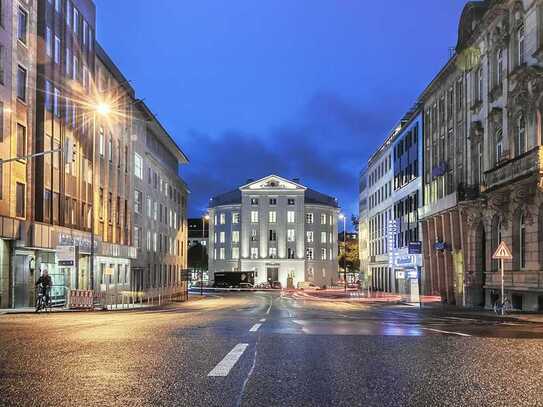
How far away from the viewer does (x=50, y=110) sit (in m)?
39.5

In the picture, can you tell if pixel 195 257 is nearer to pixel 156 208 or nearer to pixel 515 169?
pixel 156 208

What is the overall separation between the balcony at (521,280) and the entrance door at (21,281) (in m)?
25.0

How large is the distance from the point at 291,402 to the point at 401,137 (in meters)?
66.4

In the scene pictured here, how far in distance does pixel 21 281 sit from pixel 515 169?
2564 cm

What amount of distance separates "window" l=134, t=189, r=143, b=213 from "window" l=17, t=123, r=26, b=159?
26028mm

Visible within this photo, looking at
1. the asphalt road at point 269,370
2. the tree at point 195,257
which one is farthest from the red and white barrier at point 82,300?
the tree at point 195,257

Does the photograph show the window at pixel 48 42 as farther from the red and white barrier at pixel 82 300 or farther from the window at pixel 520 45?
the window at pixel 520 45

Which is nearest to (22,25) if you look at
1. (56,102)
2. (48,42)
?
(48,42)

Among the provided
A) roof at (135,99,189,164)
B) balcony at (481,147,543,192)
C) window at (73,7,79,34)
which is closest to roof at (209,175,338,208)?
roof at (135,99,189,164)

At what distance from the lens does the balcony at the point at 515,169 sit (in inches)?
1106

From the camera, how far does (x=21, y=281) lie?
119 ft

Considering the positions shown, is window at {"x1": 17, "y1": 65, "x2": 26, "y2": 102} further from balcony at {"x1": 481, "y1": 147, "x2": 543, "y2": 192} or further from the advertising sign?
balcony at {"x1": 481, "y1": 147, "x2": 543, "y2": 192}

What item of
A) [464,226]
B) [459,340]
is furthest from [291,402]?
[464,226]

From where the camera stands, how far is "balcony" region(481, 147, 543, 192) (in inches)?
1106
